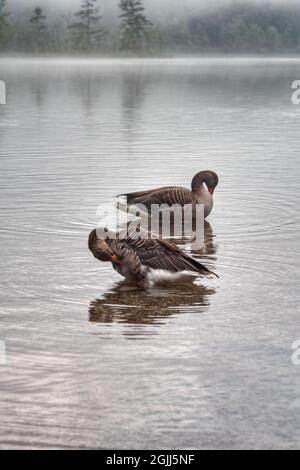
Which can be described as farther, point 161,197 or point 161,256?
point 161,197

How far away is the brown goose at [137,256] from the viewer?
32.0ft

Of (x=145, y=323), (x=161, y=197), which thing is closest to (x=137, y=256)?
(x=145, y=323)

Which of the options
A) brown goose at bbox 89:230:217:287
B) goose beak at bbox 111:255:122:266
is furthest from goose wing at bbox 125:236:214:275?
goose beak at bbox 111:255:122:266

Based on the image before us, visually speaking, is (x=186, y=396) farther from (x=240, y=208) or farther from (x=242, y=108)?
(x=242, y=108)

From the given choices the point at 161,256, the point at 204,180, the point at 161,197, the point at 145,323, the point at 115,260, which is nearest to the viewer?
the point at 145,323

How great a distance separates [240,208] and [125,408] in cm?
804

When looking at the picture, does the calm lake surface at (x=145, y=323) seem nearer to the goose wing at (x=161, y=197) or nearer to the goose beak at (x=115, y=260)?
the goose beak at (x=115, y=260)

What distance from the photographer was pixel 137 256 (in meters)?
9.77

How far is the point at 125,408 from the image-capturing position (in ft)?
21.9

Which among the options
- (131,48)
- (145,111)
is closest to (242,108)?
(145,111)

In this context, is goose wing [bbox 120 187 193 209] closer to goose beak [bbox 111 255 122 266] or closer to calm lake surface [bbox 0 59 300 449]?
calm lake surface [bbox 0 59 300 449]

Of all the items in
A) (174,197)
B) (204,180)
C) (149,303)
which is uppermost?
(204,180)

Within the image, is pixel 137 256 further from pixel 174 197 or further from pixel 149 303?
pixel 174 197

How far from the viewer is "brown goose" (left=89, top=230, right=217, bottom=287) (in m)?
9.74
